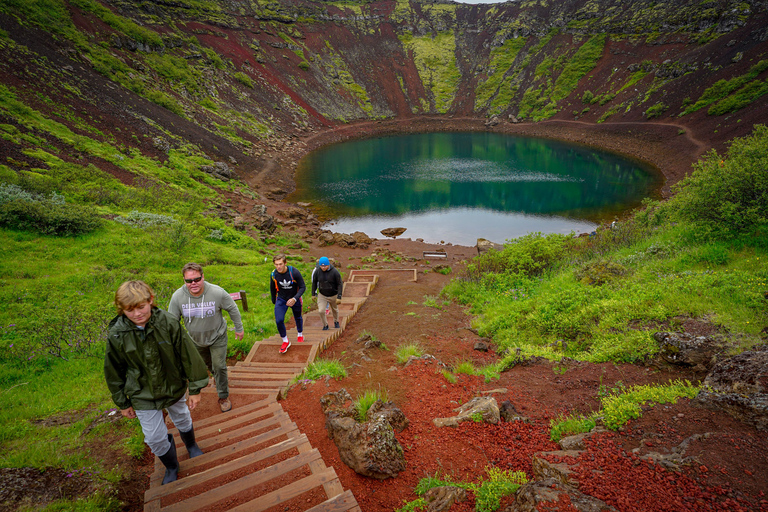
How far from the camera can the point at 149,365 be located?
330cm

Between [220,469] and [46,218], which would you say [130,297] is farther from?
[46,218]

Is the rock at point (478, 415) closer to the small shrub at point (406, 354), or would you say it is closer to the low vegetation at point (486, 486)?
the low vegetation at point (486, 486)

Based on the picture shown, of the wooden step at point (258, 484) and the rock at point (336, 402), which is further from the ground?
the wooden step at point (258, 484)

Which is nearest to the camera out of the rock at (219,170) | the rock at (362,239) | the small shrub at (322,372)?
the small shrub at (322,372)

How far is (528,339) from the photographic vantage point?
7.94m

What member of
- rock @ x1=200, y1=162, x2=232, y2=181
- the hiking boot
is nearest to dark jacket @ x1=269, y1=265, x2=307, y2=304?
the hiking boot

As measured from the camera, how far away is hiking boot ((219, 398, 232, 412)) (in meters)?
4.89

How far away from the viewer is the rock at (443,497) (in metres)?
3.04

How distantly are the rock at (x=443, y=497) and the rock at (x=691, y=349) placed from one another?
417cm

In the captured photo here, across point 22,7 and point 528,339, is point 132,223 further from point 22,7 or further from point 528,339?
point 22,7

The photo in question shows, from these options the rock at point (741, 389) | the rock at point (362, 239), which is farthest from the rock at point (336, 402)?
the rock at point (362, 239)

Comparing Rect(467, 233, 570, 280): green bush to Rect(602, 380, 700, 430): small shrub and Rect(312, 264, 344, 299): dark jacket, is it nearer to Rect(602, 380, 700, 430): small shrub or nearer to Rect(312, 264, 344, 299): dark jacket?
Rect(312, 264, 344, 299): dark jacket

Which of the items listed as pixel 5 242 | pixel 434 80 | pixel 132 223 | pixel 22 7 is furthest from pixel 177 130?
pixel 434 80

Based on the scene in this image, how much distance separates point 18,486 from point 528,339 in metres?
8.38
